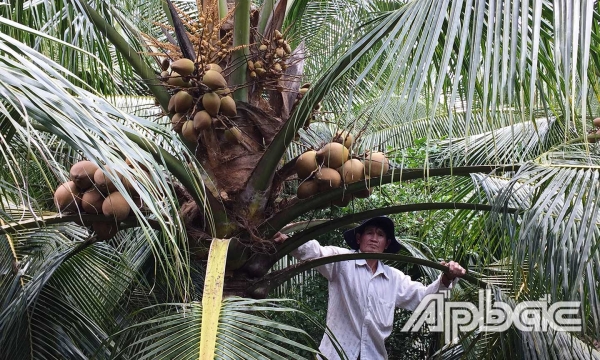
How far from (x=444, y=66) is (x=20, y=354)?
2.13m

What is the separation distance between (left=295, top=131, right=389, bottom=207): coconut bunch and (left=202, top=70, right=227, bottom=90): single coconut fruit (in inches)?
15.1

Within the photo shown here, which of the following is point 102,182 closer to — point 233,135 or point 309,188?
point 233,135

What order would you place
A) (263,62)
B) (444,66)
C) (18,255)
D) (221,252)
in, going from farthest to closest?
(18,255)
(263,62)
(221,252)
(444,66)

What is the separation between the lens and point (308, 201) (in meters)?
2.73

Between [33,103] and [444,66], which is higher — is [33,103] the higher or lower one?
the lower one

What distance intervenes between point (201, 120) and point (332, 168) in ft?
1.60

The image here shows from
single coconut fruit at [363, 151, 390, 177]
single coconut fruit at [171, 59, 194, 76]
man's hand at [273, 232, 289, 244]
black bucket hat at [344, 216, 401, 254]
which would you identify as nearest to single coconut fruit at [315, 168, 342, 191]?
single coconut fruit at [363, 151, 390, 177]

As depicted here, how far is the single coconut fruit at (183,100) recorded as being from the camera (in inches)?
104

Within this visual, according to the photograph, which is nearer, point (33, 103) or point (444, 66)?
point (33, 103)

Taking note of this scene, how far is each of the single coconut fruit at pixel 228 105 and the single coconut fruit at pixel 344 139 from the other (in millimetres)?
376

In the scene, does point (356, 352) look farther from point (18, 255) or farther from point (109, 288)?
point (18, 255)

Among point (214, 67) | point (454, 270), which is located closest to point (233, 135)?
point (214, 67)

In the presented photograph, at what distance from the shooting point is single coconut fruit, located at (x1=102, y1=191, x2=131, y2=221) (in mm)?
2480

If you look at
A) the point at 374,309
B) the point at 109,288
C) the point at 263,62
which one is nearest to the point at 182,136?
the point at 263,62
